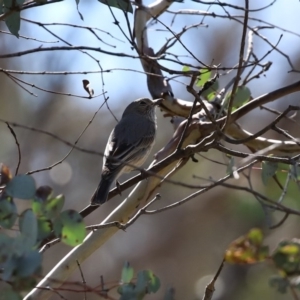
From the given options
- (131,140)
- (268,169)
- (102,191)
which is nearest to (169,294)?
(268,169)

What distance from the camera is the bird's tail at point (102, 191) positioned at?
12.4ft

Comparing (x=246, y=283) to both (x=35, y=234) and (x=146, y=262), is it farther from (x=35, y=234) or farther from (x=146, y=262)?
(x=35, y=234)

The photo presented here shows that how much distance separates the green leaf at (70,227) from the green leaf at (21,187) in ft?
0.36

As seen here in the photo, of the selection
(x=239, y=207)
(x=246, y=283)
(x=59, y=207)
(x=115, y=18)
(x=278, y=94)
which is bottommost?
(x=246, y=283)

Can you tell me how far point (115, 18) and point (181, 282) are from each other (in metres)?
9.33

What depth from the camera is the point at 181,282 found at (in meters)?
11.9

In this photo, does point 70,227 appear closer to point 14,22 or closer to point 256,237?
point 256,237

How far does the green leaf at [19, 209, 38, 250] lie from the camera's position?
1804mm

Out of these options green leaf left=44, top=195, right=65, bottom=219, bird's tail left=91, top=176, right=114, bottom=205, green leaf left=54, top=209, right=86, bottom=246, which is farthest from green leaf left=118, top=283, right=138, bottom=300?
bird's tail left=91, top=176, right=114, bottom=205

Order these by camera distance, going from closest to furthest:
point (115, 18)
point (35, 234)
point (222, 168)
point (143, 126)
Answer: point (35, 234)
point (115, 18)
point (143, 126)
point (222, 168)

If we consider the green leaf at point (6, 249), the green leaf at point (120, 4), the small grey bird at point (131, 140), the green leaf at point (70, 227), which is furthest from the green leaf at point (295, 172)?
the small grey bird at point (131, 140)

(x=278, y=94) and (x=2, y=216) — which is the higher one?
(x=278, y=94)

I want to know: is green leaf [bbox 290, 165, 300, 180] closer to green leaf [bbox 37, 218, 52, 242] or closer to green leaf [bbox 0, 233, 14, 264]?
green leaf [bbox 37, 218, 52, 242]

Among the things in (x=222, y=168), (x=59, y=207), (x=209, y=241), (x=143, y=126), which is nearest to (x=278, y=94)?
(x=59, y=207)
